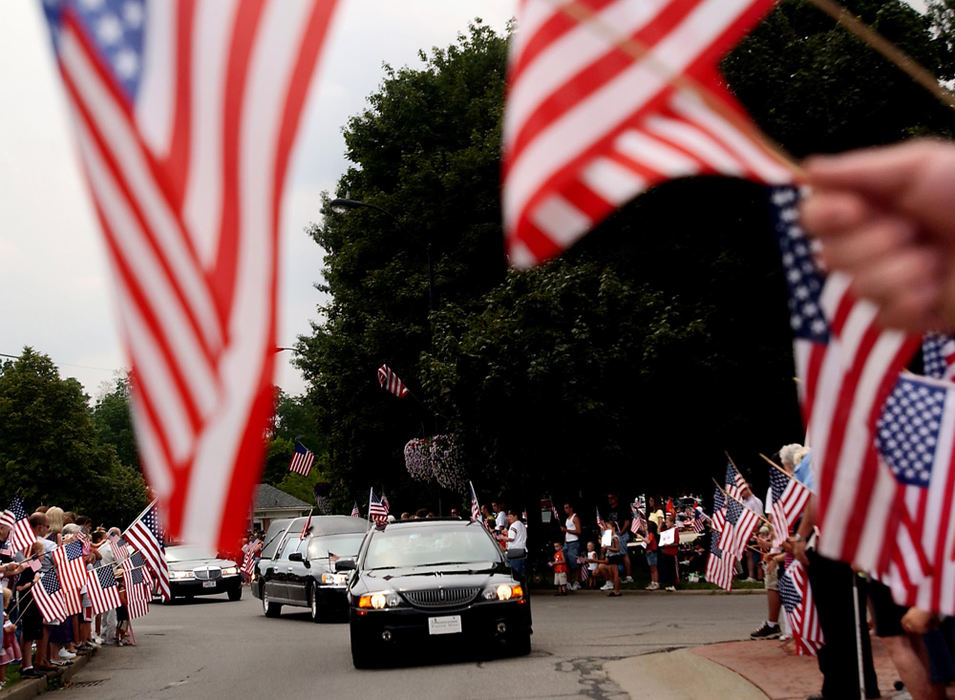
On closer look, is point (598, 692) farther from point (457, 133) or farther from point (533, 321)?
point (457, 133)

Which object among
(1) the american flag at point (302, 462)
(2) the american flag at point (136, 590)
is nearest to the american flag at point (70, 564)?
(2) the american flag at point (136, 590)

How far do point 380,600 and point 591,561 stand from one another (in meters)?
14.7

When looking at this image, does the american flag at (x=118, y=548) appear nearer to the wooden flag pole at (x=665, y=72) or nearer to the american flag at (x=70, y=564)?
the american flag at (x=70, y=564)

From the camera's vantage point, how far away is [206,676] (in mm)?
14820

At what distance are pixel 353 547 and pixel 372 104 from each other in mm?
20971

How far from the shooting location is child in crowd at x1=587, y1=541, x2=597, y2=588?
91.0 feet

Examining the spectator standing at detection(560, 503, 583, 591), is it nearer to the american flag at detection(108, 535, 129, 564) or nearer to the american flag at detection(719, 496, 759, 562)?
the american flag at detection(719, 496, 759, 562)

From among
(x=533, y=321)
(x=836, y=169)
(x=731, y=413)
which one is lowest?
(x=836, y=169)

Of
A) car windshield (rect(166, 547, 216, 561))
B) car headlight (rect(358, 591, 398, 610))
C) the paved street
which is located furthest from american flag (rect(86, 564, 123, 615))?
car windshield (rect(166, 547, 216, 561))

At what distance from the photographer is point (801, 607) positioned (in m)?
10.1

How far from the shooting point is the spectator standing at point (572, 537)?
86.1 feet

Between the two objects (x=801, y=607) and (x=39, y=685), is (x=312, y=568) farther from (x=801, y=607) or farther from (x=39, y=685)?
(x=801, y=607)

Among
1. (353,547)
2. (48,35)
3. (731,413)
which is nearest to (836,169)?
(48,35)

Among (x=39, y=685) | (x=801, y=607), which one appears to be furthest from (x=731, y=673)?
(x=39, y=685)
